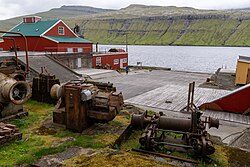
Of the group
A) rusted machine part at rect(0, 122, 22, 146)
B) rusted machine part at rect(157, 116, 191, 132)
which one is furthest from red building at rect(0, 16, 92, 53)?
rusted machine part at rect(157, 116, 191, 132)

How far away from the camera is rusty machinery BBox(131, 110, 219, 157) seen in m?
6.52

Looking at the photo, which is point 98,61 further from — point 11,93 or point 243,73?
point 11,93

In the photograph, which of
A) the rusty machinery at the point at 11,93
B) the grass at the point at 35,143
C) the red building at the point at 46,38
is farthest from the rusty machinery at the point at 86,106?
the red building at the point at 46,38

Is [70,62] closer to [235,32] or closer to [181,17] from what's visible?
[235,32]

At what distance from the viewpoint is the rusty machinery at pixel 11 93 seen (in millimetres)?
7668

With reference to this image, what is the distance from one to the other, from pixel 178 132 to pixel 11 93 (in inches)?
223

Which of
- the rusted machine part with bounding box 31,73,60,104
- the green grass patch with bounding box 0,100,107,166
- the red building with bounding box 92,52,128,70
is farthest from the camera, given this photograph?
the red building with bounding box 92,52,128,70

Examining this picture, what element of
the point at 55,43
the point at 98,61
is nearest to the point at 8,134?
the point at 55,43

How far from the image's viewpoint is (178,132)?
7062 millimetres

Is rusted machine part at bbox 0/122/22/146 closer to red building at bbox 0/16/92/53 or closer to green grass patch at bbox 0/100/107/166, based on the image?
green grass patch at bbox 0/100/107/166

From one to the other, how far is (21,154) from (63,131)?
1.83m

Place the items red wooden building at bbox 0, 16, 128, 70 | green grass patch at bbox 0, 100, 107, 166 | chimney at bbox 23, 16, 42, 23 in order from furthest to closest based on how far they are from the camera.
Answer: chimney at bbox 23, 16, 42, 23, red wooden building at bbox 0, 16, 128, 70, green grass patch at bbox 0, 100, 107, 166

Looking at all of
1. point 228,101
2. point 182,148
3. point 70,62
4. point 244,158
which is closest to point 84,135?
point 182,148

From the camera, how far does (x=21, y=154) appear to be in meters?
6.13
